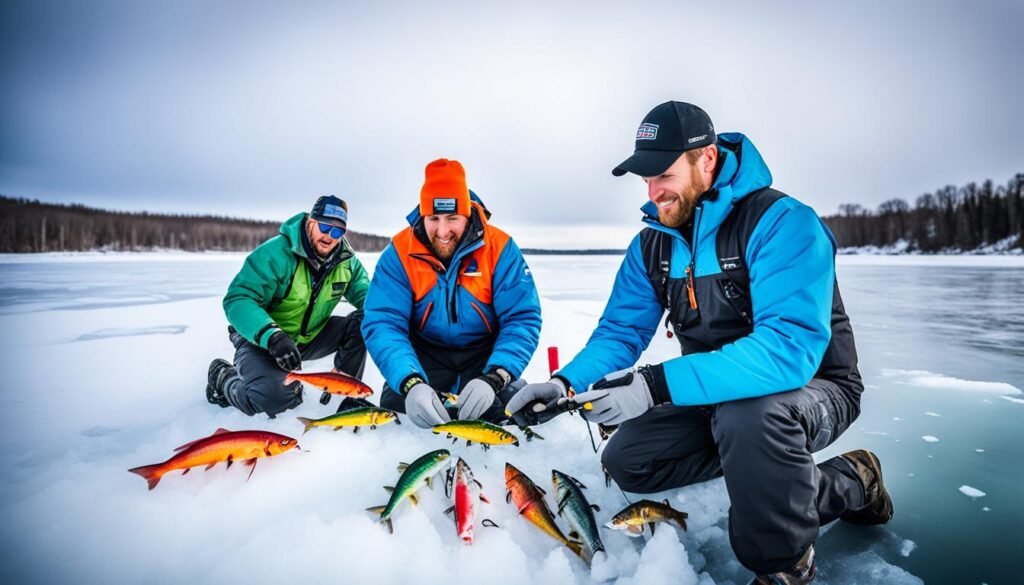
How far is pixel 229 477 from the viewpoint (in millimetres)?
2086

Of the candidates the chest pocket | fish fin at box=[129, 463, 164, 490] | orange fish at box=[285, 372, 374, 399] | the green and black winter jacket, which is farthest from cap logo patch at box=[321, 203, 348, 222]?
fish fin at box=[129, 463, 164, 490]

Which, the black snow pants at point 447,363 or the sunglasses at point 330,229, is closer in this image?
the black snow pants at point 447,363

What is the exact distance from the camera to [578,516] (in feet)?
5.83

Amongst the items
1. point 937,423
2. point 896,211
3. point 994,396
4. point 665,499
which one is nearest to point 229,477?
point 665,499

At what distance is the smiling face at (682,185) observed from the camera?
2117 millimetres

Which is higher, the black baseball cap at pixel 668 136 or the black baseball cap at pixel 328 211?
Result: the black baseball cap at pixel 668 136

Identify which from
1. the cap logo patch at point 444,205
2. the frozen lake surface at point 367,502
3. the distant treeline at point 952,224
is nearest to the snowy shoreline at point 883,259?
the distant treeline at point 952,224

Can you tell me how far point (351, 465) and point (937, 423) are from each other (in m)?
3.63

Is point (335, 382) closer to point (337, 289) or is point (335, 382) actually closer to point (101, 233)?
Answer: point (337, 289)

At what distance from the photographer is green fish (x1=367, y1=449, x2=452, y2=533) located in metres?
1.80

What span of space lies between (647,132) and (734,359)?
107cm

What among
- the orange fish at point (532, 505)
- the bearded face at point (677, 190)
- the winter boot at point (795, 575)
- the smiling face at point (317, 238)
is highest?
the bearded face at point (677, 190)

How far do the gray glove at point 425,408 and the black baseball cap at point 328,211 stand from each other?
1737 mm

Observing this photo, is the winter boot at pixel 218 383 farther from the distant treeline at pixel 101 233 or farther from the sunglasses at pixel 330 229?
the distant treeline at pixel 101 233
